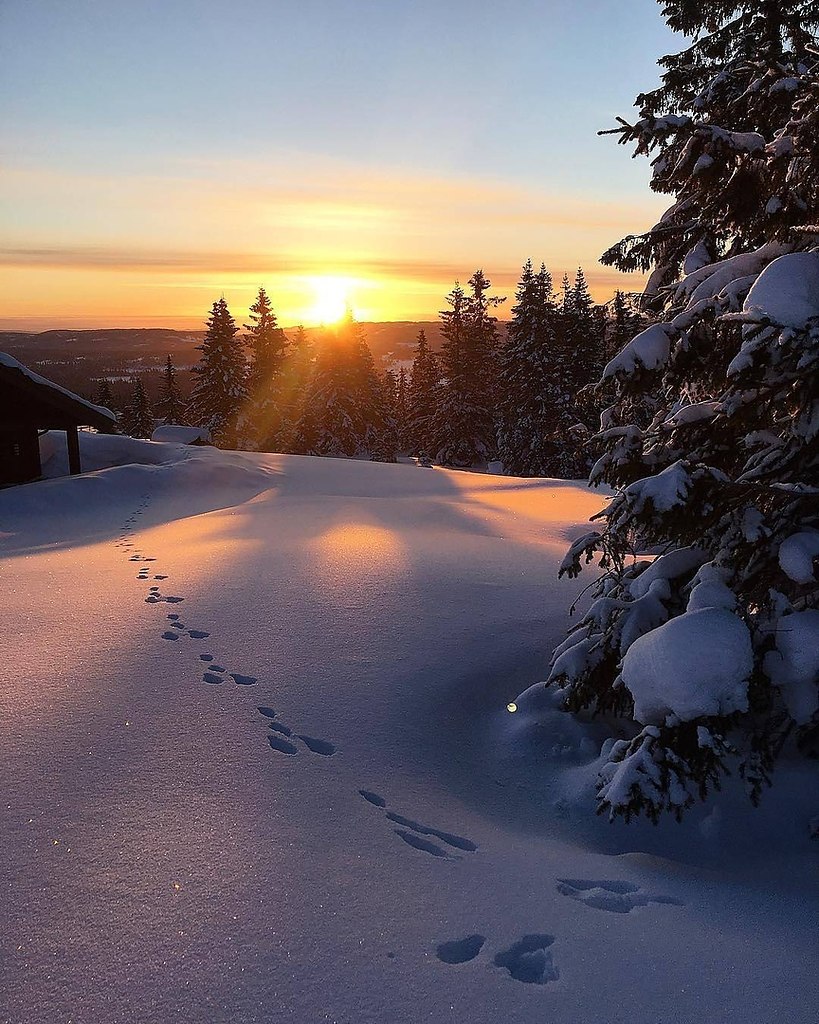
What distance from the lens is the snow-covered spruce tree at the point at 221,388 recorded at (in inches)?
1750

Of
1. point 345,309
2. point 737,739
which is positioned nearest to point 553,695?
point 737,739

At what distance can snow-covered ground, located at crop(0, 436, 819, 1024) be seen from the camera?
8.32 ft

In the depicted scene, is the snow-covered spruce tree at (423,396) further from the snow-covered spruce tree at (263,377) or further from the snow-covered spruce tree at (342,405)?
the snow-covered spruce tree at (263,377)

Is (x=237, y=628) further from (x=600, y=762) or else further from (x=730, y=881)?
(x=730, y=881)

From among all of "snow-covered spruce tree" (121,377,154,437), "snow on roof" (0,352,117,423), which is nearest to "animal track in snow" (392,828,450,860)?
"snow on roof" (0,352,117,423)

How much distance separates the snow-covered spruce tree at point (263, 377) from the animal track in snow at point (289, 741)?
1629 inches

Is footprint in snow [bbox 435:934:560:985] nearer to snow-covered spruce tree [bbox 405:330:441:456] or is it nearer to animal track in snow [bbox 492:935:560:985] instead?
animal track in snow [bbox 492:935:560:985]

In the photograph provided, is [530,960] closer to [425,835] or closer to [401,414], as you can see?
[425,835]

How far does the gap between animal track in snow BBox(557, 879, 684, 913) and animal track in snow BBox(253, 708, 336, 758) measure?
5.38 feet

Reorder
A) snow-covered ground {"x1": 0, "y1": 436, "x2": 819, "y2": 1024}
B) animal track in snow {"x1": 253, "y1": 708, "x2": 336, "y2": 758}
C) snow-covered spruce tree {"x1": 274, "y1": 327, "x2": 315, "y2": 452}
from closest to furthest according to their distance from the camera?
snow-covered ground {"x1": 0, "y1": 436, "x2": 819, "y2": 1024}
animal track in snow {"x1": 253, "y1": 708, "x2": 336, "y2": 758}
snow-covered spruce tree {"x1": 274, "y1": 327, "x2": 315, "y2": 452}

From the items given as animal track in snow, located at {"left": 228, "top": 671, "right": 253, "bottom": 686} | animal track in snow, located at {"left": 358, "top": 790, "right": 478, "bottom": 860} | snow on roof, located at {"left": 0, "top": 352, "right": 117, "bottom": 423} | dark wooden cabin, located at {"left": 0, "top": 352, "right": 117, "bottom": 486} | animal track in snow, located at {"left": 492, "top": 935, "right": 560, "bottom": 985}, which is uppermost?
snow on roof, located at {"left": 0, "top": 352, "right": 117, "bottom": 423}

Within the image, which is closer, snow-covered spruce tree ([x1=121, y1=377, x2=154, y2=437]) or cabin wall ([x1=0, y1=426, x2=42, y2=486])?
cabin wall ([x1=0, y1=426, x2=42, y2=486])

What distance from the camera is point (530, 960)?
106 inches

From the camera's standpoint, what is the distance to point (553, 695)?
506 centimetres
